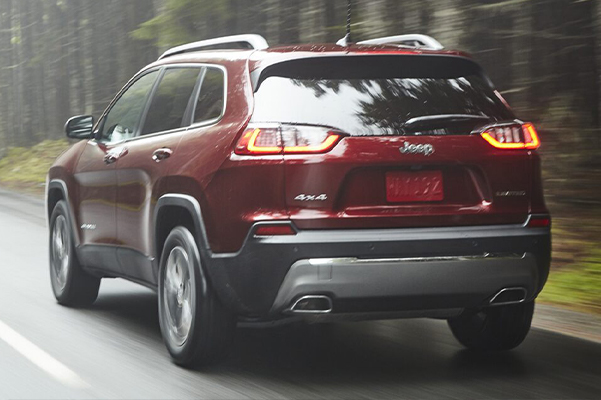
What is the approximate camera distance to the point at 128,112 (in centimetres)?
798

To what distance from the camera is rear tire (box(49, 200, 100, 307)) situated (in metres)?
8.72

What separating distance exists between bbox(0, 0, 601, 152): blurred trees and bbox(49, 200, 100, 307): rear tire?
5854mm

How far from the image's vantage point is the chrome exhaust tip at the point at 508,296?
20.0 ft

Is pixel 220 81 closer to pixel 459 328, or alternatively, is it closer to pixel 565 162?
pixel 459 328

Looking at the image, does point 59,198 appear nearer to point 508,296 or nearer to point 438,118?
point 438,118

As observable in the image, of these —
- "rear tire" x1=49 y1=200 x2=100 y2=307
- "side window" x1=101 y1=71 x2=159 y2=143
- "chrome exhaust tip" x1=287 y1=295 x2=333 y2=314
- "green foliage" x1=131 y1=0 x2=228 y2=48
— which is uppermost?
"side window" x1=101 y1=71 x2=159 y2=143

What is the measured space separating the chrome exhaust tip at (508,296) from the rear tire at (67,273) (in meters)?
3.73

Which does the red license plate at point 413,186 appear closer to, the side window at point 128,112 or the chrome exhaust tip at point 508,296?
the chrome exhaust tip at point 508,296

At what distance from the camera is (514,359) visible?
6.74 metres

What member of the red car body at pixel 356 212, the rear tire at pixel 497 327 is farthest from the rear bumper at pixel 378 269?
the rear tire at pixel 497 327

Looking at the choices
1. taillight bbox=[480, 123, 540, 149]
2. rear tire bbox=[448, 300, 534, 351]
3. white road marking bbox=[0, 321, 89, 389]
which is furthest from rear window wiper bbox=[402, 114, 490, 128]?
white road marking bbox=[0, 321, 89, 389]

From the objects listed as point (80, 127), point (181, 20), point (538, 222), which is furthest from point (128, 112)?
point (181, 20)

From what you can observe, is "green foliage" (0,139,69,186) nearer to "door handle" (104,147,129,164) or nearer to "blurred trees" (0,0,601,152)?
"blurred trees" (0,0,601,152)

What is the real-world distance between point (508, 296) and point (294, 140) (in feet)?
4.74
